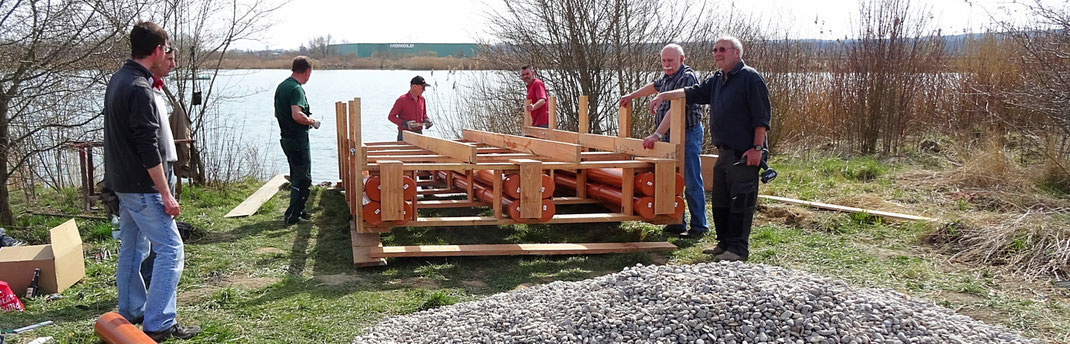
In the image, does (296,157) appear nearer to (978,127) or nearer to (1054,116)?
(1054,116)

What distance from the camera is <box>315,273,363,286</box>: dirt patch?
205 inches

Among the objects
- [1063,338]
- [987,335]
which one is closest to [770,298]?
[987,335]

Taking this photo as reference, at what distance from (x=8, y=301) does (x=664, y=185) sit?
4.29m

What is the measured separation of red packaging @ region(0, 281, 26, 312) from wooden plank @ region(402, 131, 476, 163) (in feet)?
9.49

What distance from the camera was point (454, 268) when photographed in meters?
5.56

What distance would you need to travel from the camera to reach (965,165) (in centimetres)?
877

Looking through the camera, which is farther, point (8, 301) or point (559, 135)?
point (559, 135)

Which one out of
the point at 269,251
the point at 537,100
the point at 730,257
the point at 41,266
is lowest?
the point at 269,251

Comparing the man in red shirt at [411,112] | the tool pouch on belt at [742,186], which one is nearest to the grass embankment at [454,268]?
the tool pouch on belt at [742,186]

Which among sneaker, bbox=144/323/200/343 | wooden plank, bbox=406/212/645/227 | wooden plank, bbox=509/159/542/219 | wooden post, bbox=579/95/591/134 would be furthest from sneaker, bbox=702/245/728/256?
sneaker, bbox=144/323/200/343

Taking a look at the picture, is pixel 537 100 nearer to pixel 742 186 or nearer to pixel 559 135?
pixel 559 135

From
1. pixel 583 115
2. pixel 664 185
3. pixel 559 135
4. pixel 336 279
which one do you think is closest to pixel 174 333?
pixel 336 279

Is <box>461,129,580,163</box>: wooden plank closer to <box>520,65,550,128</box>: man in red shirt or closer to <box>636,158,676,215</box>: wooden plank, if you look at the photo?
<box>636,158,676,215</box>: wooden plank

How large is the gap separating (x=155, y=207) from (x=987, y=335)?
12.8ft
